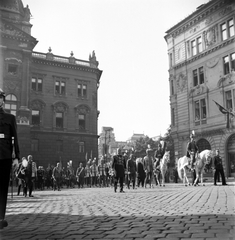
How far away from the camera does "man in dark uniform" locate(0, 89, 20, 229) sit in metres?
5.50

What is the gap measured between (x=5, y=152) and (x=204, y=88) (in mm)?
31588

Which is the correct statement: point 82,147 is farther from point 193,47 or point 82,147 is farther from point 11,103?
point 193,47

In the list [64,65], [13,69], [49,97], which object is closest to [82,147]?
[49,97]

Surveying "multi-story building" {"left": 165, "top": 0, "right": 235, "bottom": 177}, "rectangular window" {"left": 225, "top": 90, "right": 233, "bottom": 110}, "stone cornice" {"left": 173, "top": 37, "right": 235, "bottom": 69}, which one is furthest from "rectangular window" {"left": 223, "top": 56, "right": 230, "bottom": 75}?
"rectangular window" {"left": 225, "top": 90, "right": 233, "bottom": 110}

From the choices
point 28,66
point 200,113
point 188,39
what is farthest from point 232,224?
point 28,66

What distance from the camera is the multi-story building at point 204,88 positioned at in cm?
2966

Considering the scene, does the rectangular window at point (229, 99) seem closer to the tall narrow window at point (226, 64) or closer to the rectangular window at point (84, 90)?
the tall narrow window at point (226, 64)

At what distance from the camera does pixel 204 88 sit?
34.5 metres

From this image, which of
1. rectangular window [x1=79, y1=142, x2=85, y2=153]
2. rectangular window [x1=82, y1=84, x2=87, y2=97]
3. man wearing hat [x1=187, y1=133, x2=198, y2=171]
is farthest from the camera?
rectangular window [x1=82, y1=84, x2=87, y2=97]

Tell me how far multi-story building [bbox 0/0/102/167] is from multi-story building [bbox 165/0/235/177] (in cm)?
1772

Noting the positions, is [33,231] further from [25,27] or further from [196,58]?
[25,27]

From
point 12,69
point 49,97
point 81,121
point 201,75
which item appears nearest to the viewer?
point 201,75

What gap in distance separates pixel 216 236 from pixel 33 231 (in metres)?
2.93

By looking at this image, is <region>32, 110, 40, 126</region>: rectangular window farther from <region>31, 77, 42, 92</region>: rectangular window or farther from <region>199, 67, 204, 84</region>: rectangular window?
<region>199, 67, 204, 84</region>: rectangular window
